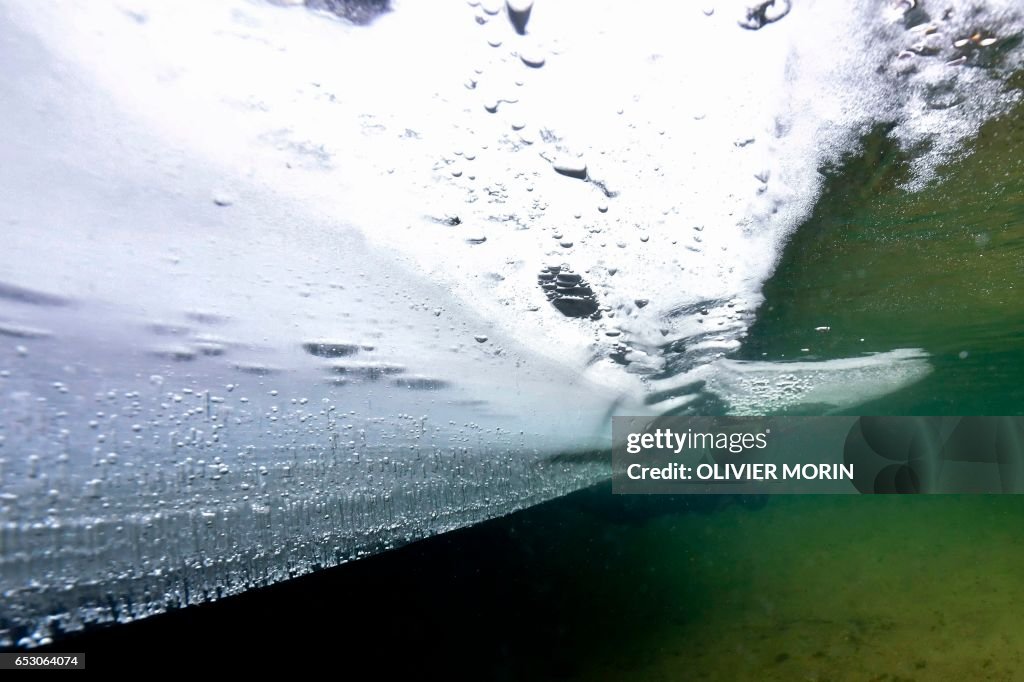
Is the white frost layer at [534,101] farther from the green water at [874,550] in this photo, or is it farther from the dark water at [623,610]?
the dark water at [623,610]

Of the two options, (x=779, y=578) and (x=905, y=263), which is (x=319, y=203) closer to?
(x=905, y=263)

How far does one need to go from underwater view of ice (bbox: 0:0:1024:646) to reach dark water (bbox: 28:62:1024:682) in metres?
1.31

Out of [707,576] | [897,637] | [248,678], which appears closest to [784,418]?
[707,576]

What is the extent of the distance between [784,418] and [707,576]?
14.8 meters

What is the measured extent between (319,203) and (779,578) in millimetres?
15167

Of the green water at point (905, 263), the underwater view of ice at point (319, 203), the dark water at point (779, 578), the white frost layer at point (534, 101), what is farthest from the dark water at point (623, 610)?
the white frost layer at point (534, 101)

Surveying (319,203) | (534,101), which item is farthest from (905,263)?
(319,203)

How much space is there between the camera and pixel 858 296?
8969mm

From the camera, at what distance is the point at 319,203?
4.41 meters

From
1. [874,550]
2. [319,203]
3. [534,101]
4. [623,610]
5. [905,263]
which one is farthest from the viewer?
[874,550]

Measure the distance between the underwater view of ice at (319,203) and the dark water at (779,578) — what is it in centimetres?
131

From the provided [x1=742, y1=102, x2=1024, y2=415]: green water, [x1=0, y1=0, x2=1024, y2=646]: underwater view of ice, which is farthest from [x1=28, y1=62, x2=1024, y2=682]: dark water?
[x1=0, y1=0, x2=1024, y2=646]: underwater view of ice

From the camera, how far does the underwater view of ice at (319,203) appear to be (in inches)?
129

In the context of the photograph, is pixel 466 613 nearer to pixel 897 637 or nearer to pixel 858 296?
pixel 897 637
